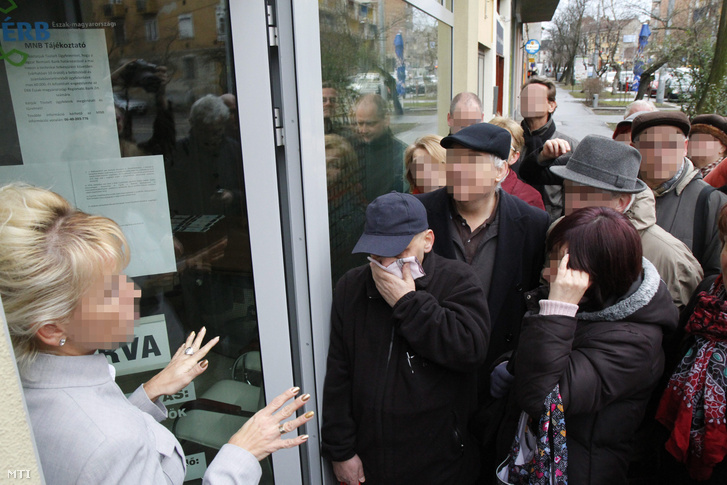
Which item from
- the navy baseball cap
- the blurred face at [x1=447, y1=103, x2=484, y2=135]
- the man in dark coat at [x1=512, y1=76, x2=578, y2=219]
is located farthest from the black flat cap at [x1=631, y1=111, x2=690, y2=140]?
the navy baseball cap

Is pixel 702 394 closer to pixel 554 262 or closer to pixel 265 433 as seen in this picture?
pixel 554 262

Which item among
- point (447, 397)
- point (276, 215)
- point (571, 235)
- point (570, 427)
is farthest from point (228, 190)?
point (570, 427)

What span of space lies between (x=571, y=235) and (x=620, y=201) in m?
0.59

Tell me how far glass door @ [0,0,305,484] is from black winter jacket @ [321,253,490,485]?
28 centimetres

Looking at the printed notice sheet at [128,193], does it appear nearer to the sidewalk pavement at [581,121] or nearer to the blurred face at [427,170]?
the blurred face at [427,170]

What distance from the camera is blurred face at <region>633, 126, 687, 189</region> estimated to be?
239 cm

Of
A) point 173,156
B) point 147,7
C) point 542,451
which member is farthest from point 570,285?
point 147,7

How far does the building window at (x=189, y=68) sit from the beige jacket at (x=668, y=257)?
5.83 feet

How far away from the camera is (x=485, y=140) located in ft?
6.73

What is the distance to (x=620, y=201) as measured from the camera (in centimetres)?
205

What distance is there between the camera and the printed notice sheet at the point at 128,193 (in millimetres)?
1713

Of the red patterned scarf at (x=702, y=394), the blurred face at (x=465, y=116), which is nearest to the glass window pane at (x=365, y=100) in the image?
the blurred face at (x=465, y=116)

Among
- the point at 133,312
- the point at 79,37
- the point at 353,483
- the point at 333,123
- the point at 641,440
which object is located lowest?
the point at 353,483

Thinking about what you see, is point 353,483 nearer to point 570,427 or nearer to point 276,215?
point 570,427
